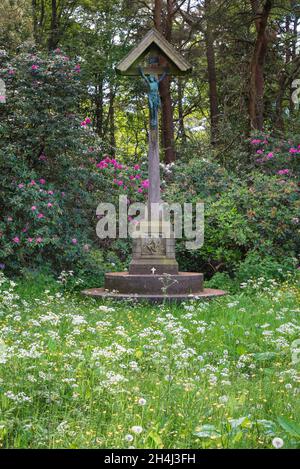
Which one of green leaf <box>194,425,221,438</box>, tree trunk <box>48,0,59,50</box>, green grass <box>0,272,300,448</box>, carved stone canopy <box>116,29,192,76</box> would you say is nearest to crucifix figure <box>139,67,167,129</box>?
carved stone canopy <box>116,29,192,76</box>

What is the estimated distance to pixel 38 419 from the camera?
365cm

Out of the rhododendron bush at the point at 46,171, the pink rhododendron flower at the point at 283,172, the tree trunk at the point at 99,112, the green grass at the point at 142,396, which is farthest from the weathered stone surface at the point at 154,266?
the tree trunk at the point at 99,112

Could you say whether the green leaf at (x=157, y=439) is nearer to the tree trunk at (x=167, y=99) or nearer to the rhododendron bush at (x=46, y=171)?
the rhododendron bush at (x=46, y=171)

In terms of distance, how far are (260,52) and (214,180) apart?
5298mm

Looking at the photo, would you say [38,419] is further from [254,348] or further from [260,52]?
[260,52]

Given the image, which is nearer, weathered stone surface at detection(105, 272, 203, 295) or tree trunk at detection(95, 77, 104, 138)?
weathered stone surface at detection(105, 272, 203, 295)

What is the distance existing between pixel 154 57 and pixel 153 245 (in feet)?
11.0

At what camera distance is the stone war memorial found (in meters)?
9.67

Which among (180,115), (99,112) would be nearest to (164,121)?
(99,112)

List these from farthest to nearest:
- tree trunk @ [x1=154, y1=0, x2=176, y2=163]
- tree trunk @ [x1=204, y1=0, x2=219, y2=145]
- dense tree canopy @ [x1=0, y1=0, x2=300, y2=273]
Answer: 1. tree trunk @ [x1=204, y1=0, x2=219, y2=145]
2. tree trunk @ [x1=154, y1=0, x2=176, y2=163]
3. dense tree canopy @ [x1=0, y1=0, x2=300, y2=273]

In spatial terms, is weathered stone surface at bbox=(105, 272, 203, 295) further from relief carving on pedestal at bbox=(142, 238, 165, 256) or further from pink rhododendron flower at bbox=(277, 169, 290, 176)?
pink rhododendron flower at bbox=(277, 169, 290, 176)

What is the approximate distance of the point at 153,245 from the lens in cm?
1029

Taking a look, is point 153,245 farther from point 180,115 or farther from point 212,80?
point 180,115

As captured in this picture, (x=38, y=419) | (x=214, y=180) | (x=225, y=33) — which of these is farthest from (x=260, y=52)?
(x=38, y=419)
